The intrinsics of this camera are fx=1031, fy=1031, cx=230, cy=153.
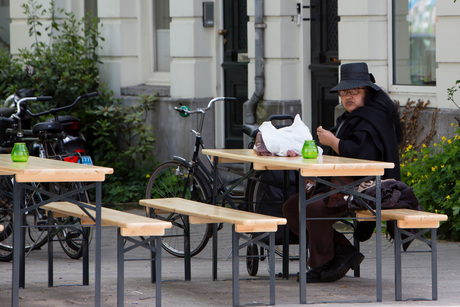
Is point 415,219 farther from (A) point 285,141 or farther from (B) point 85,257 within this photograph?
(B) point 85,257

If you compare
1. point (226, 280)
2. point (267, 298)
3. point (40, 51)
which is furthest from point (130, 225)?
point (40, 51)

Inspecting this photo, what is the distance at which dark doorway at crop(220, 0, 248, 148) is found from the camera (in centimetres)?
1284

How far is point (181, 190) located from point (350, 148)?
245 cm

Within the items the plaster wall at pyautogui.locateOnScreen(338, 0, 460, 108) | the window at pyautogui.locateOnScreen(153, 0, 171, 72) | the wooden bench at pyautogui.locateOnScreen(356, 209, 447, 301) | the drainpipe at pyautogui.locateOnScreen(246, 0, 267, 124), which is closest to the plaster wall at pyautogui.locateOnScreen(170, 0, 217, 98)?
the window at pyautogui.locateOnScreen(153, 0, 171, 72)

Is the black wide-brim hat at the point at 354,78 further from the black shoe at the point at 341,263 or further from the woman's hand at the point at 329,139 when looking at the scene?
the black shoe at the point at 341,263

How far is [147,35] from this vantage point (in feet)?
46.3

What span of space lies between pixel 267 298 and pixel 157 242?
100 centimetres

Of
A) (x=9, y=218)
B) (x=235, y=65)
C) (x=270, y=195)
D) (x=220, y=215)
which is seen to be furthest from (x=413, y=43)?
(x=220, y=215)

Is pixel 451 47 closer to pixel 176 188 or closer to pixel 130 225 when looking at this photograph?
pixel 176 188

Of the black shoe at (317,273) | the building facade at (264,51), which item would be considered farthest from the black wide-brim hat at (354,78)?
the building facade at (264,51)

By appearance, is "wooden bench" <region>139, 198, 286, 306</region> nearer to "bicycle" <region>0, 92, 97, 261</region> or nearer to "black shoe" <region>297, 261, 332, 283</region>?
"black shoe" <region>297, 261, 332, 283</region>

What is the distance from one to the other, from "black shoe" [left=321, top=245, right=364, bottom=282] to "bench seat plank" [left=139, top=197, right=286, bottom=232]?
0.80m

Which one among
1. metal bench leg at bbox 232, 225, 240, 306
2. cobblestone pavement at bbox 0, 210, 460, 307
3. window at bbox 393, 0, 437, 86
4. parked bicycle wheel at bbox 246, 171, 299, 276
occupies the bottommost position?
cobblestone pavement at bbox 0, 210, 460, 307

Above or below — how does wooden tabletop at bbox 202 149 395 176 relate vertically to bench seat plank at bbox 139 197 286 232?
above
